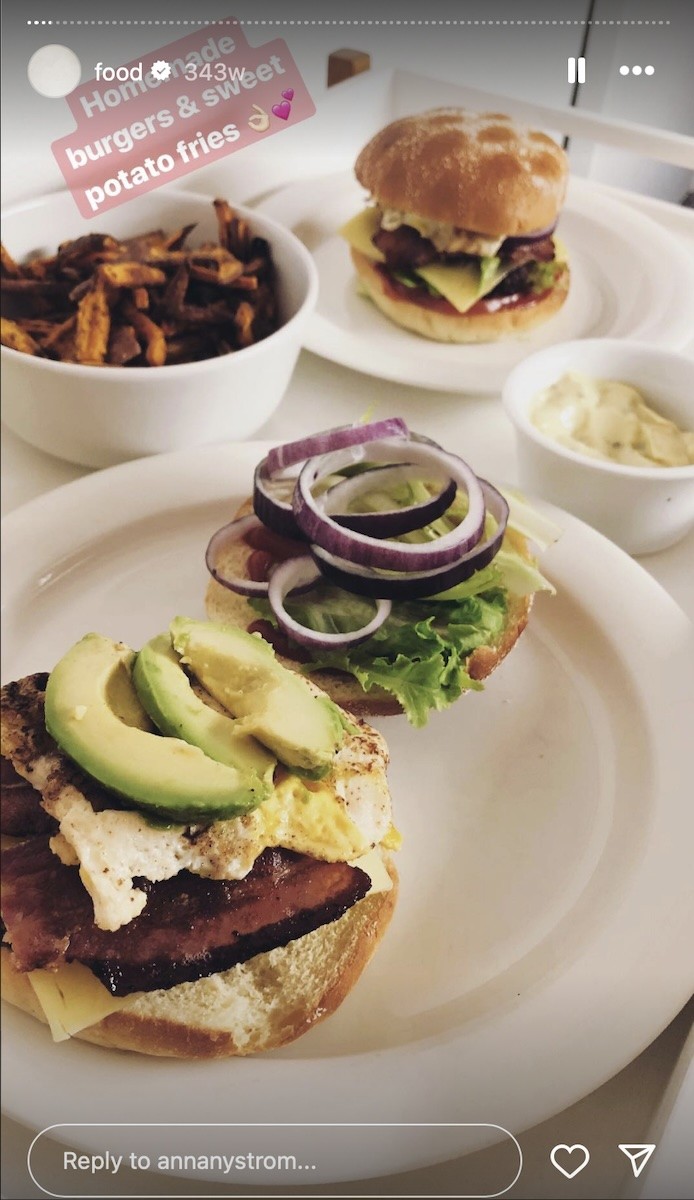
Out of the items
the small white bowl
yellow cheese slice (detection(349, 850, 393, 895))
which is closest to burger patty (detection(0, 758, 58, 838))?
yellow cheese slice (detection(349, 850, 393, 895))

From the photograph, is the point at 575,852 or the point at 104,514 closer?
the point at 575,852

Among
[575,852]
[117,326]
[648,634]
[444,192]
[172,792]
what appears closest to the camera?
[172,792]

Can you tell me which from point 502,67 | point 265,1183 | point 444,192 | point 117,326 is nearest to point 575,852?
point 265,1183

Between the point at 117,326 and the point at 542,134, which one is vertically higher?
the point at 542,134

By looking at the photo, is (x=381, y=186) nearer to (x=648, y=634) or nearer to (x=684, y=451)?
(x=684, y=451)

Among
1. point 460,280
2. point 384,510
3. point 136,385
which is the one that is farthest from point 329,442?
point 460,280

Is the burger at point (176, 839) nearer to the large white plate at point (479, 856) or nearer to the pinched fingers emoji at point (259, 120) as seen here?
the large white plate at point (479, 856)
